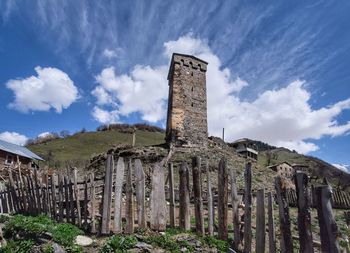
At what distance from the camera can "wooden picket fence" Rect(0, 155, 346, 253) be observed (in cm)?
427

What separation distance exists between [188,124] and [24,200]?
64.2ft

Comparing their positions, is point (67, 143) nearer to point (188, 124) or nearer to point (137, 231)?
point (188, 124)

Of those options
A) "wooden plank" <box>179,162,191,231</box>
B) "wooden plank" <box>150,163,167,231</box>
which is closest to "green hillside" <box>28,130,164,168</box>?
"wooden plank" <box>150,163,167,231</box>

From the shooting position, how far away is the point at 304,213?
427cm

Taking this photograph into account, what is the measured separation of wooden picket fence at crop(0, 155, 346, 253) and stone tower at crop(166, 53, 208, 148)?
1858 cm

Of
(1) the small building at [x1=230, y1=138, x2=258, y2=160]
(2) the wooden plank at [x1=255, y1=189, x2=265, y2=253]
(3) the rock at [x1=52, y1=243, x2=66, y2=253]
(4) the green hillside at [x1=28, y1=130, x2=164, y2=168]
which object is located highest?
(4) the green hillside at [x1=28, y1=130, x2=164, y2=168]

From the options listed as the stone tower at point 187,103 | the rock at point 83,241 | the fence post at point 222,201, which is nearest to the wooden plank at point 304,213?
the fence post at point 222,201

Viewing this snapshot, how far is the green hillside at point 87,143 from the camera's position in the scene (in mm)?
64812

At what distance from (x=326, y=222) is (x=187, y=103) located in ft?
87.3

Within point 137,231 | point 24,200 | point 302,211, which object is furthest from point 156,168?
point 24,200

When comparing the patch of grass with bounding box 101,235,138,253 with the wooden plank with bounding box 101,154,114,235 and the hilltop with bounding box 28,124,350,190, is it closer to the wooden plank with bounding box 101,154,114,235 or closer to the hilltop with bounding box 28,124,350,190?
the wooden plank with bounding box 101,154,114,235

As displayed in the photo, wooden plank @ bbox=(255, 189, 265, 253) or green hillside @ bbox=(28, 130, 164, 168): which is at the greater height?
green hillside @ bbox=(28, 130, 164, 168)

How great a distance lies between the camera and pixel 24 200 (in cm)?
1139

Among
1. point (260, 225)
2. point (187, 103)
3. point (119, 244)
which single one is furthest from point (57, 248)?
point (187, 103)
